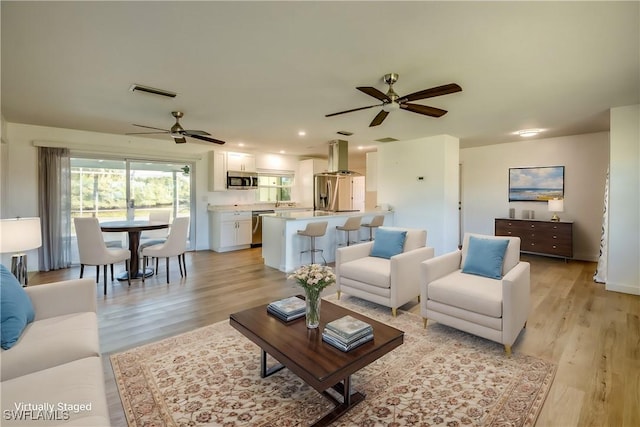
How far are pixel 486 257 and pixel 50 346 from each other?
3.37 metres

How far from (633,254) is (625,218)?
0.48 metres

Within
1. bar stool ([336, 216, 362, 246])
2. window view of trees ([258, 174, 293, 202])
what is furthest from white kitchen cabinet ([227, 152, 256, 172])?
bar stool ([336, 216, 362, 246])

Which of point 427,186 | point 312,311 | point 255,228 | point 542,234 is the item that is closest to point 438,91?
point 312,311

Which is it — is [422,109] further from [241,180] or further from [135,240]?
[241,180]

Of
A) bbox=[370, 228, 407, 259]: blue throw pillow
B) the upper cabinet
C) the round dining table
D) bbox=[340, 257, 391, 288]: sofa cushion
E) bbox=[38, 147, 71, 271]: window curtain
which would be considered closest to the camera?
bbox=[340, 257, 391, 288]: sofa cushion

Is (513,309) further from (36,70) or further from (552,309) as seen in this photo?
(36,70)

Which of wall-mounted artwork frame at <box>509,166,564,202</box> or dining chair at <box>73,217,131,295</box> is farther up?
wall-mounted artwork frame at <box>509,166,564,202</box>

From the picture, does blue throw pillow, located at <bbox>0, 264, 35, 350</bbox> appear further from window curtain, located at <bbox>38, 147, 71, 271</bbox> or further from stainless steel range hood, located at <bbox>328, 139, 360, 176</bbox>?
stainless steel range hood, located at <bbox>328, 139, 360, 176</bbox>

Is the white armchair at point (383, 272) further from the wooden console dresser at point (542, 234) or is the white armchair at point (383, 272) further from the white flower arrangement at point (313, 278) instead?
the wooden console dresser at point (542, 234)

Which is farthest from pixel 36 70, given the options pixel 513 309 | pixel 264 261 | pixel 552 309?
pixel 552 309

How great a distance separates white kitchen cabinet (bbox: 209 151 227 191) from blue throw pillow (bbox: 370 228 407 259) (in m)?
4.44

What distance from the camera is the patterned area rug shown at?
174cm

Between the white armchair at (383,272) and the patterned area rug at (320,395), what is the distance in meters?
0.63

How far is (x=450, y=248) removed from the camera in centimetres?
596
